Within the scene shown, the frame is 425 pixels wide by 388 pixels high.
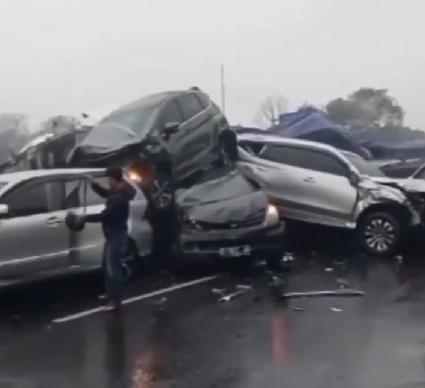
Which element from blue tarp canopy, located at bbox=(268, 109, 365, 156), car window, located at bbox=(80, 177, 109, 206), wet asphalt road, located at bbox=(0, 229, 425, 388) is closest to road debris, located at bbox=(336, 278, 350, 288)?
wet asphalt road, located at bbox=(0, 229, 425, 388)

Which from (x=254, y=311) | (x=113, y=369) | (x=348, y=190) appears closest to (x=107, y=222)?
(x=254, y=311)

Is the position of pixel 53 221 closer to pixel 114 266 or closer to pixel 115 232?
pixel 115 232

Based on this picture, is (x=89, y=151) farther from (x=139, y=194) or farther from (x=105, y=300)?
(x=105, y=300)

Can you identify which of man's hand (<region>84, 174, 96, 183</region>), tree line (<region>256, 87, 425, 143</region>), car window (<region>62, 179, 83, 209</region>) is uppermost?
man's hand (<region>84, 174, 96, 183</region>)

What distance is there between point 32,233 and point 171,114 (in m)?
4.45

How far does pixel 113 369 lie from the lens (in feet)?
24.8

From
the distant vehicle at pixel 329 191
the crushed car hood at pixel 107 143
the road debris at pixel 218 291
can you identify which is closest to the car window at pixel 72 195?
the crushed car hood at pixel 107 143

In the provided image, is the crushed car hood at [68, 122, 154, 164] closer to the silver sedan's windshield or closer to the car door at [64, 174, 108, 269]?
the car door at [64, 174, 108, 269]

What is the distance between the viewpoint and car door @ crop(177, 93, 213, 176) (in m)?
13.7

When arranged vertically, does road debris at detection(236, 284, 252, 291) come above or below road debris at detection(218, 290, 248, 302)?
below

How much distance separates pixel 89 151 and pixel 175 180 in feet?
4.68

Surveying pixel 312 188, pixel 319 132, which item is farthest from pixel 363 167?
pixel 319 132

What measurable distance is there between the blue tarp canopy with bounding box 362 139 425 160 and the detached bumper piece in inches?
448

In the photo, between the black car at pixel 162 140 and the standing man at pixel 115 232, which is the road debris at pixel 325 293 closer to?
the standing man at pixel 115 232
